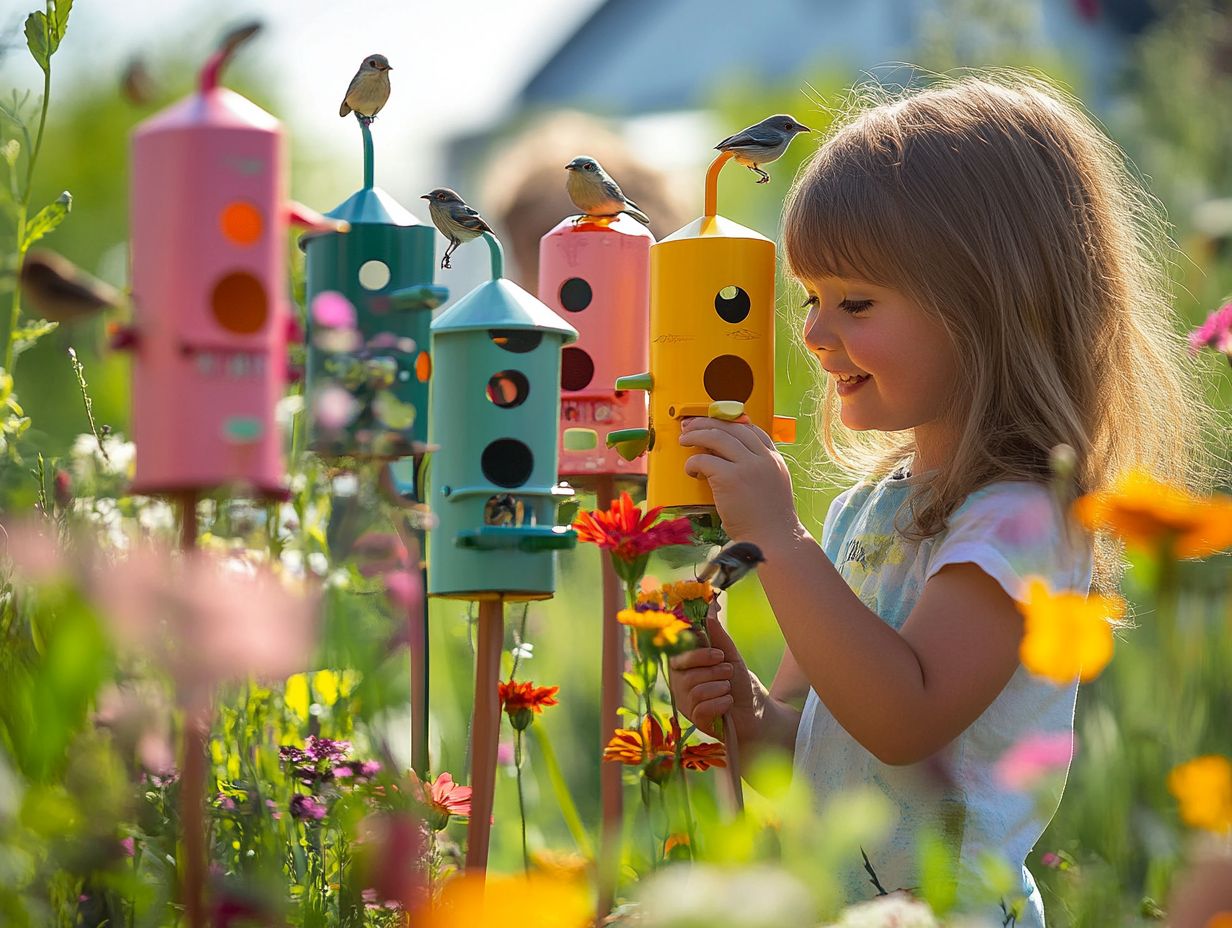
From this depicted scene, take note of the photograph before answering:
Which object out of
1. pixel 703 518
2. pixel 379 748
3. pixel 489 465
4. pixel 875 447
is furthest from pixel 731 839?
pixel 875 447

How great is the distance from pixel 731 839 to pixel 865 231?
126 cm

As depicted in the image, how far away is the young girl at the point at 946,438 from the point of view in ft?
5.73

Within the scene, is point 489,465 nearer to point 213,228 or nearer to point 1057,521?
point 213,228

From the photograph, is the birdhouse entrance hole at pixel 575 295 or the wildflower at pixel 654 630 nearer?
the wildflower at pixel 654 630

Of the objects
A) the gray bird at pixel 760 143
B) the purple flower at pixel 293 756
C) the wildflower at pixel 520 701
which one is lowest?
the purple flower at pixel 293 756

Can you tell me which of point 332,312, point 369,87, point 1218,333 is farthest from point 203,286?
point 1218,333

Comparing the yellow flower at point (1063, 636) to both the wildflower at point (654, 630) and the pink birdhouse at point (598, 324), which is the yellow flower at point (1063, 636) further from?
the pink birdhouse at point (598, 324)

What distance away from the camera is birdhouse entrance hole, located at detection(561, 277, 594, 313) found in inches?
82.0

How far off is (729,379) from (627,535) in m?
0.40

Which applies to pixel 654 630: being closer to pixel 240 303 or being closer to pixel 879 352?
pixel 240 303

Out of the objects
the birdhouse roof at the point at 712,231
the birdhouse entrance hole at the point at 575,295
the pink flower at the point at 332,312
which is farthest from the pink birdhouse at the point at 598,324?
the pink flower at the point at 332,312

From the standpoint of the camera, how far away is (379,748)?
1.33 metres

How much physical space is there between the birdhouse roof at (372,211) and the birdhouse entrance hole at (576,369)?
519 millimetres

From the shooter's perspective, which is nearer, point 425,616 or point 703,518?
point 425,616
